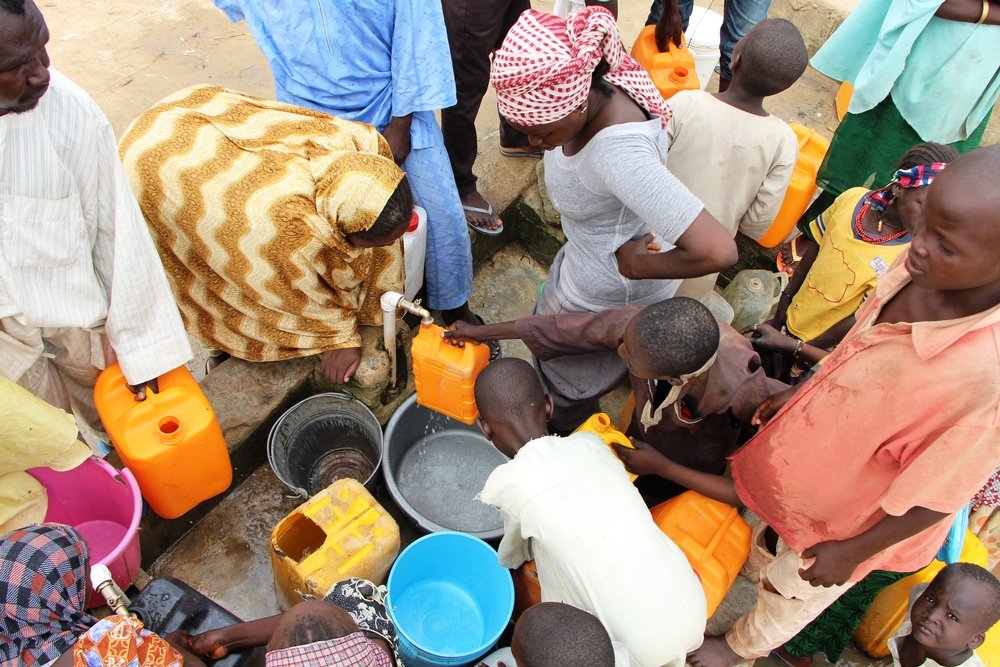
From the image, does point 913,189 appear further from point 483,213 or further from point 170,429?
point 170,429

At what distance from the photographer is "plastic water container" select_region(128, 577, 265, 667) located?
1.92 metres

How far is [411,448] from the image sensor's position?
296 centimetres

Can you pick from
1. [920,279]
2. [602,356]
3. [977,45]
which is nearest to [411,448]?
[602,356]

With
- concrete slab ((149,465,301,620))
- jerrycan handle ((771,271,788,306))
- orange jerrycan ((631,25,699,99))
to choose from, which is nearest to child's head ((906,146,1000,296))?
jerrycan handle ((771,271,788,306))

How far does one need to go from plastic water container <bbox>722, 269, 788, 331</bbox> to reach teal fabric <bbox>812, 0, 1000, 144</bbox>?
850 millimetres

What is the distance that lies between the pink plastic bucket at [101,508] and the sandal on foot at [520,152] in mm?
2464

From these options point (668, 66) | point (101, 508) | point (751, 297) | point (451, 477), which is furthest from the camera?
point (668, 66)

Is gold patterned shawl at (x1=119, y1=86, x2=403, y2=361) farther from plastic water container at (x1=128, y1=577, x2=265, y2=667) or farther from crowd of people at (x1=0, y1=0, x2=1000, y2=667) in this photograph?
plastic water container at (x1=128, y1=577, x2=265, y2=667)

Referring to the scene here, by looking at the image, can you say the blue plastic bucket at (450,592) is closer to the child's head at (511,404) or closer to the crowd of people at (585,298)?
the crowd of people at (585,298)

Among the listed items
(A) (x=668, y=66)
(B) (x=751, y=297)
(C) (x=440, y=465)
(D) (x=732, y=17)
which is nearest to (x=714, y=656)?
(C) (x=440, y=465)

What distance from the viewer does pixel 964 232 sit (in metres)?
1.25

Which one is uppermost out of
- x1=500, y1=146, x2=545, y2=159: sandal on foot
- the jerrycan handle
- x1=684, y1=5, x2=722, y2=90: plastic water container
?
x1=684, y1=5, x2=722, y2=90: plastic water container

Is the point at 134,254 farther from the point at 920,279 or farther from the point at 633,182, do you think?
the point at 920,279

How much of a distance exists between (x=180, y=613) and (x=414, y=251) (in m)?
1.46
